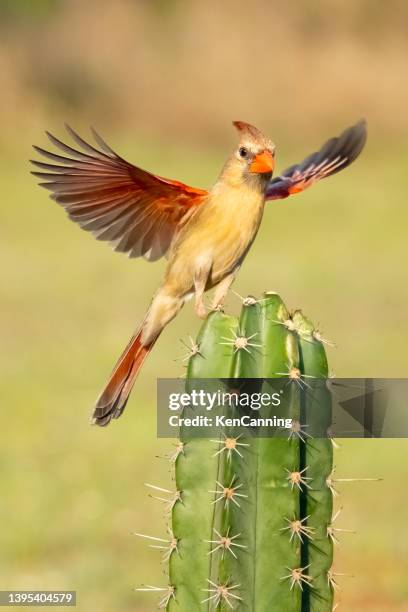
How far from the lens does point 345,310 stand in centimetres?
1302

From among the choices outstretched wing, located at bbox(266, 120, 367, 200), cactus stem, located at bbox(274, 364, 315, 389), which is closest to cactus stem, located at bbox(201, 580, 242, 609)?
cactus stem, located at bbox(274, 364, 315, 389)

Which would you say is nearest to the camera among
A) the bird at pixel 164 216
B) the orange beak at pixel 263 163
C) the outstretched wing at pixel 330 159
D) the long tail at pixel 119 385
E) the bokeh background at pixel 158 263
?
the orange beak at pixel 263 163

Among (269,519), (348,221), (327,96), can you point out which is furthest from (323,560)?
(327,96)

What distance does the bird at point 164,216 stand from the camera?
360 centimetres

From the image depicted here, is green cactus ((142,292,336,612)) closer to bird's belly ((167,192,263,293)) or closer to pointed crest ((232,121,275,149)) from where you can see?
bird's belly ((167,192,263,293))

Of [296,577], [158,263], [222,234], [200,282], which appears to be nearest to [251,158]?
[222,234]

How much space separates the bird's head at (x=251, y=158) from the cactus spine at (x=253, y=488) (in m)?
0.30

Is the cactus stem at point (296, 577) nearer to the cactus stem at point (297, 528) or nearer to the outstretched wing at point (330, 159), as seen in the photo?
the cactus stem at point (297, 528)

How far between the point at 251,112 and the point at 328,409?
1805 cm

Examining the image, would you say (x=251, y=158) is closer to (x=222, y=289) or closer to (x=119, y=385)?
(x=222, y=289)

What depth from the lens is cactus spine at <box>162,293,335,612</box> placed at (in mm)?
3529

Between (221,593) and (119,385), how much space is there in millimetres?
577

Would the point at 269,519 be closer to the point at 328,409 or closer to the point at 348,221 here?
the point at 328,409

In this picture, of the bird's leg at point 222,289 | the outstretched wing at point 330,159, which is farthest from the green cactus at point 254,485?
the outstretched wing at point 330,159
